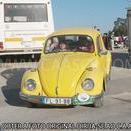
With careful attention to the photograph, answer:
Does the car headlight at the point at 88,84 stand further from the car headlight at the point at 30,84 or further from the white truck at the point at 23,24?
the white truck at the point at 23,24

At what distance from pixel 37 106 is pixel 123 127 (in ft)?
9.39

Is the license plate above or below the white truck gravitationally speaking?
below

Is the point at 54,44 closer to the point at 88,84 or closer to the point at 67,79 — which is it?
the point at 67,79

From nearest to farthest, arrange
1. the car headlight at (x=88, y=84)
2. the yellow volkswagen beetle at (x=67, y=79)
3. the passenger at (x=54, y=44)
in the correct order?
the yellow volkswagen beetle at (x=67, y=79)
the car headlight at (x=88, y=84)
the passenger at (x=54, y=44)

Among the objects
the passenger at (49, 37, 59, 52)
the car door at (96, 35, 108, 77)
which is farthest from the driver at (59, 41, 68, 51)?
the car door at (96, 35, 108, 77)

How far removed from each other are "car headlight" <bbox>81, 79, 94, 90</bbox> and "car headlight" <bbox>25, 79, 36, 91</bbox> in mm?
1084

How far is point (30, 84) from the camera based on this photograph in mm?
10734

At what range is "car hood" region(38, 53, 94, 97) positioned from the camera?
34.3ft

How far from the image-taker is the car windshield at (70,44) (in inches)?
483

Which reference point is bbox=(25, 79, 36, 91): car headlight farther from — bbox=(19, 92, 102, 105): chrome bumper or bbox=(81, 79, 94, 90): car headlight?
bbox=(81, 79, 94, 90): car headlight

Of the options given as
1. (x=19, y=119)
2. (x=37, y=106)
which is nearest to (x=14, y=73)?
(x=37, y=106)

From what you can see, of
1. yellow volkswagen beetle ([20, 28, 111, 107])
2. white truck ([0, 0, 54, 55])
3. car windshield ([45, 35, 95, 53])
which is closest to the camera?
yellow volkswagen beetle ([20, 28, 111, 107])

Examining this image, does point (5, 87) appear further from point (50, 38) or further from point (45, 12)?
point (45, 12)

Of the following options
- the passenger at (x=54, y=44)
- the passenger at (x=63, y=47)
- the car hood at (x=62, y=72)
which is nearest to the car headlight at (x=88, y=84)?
the car hood at (x=62, y=72)
